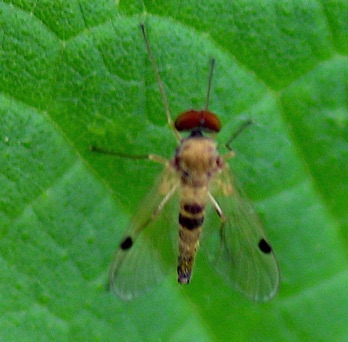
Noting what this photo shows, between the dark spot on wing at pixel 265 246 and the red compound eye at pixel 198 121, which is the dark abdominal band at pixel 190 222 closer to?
the dark spot on wing at pixel 265 246

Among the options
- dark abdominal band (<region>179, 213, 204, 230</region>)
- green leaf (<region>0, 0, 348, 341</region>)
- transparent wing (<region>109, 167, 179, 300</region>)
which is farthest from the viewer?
dark abdominal band (<region>179, 213, 204, 230</region>)

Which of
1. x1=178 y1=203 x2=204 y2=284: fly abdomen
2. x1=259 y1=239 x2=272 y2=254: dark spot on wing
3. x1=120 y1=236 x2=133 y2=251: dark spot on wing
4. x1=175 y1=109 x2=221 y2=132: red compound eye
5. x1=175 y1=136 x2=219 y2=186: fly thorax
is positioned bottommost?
x1=120 y1=236 x2=133 y2=251: dark spot on wing

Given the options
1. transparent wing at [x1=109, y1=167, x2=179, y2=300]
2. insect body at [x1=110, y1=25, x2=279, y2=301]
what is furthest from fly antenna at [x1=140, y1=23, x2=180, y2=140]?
transparent wing at [x1=109, y1=167, x2=179, y2=300]

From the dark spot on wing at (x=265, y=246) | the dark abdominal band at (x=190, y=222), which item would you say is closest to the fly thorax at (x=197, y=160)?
the dark abdominal band at (x=190, y=222)

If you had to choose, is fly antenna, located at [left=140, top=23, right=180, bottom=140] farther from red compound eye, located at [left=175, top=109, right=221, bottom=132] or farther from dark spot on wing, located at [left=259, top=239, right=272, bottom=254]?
dark spot on wing, located at [left=259, top=239, right=272, bottom=254]

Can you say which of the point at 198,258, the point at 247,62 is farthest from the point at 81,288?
the point at 247,62

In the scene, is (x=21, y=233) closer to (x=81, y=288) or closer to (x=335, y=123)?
(x=81, y=288)
